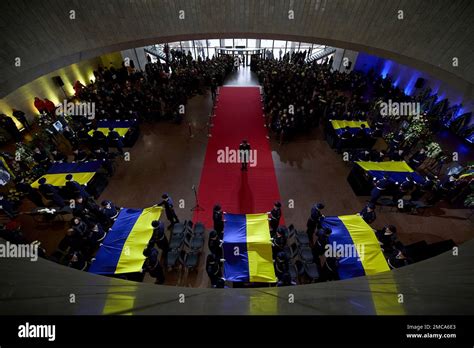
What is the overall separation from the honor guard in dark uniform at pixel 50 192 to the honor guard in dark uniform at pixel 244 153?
22.8ft

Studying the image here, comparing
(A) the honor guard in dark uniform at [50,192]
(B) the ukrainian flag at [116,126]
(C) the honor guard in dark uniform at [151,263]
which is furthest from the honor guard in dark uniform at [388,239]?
(B) the ukrainian flag at [116,126]

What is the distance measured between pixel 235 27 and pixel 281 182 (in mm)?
7884

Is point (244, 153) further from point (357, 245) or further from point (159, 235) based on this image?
point (357, 245)

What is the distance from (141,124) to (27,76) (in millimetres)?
5680

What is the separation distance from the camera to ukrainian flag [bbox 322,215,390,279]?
5.64 meters

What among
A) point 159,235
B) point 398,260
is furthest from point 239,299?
point 398,260

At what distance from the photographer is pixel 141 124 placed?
559 inches

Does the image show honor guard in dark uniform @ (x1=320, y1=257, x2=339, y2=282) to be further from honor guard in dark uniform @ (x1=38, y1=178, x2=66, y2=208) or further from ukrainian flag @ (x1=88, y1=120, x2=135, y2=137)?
ukrainian flag @ (x1=88, y1=120, x2=135, y2=137)

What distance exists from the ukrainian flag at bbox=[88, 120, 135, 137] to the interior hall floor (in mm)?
1014

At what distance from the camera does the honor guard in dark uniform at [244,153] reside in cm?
1037

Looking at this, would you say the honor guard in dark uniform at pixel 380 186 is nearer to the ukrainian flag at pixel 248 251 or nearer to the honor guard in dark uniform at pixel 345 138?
the honor guard in dark uniform at pixel 345 138

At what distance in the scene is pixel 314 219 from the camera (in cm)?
741
